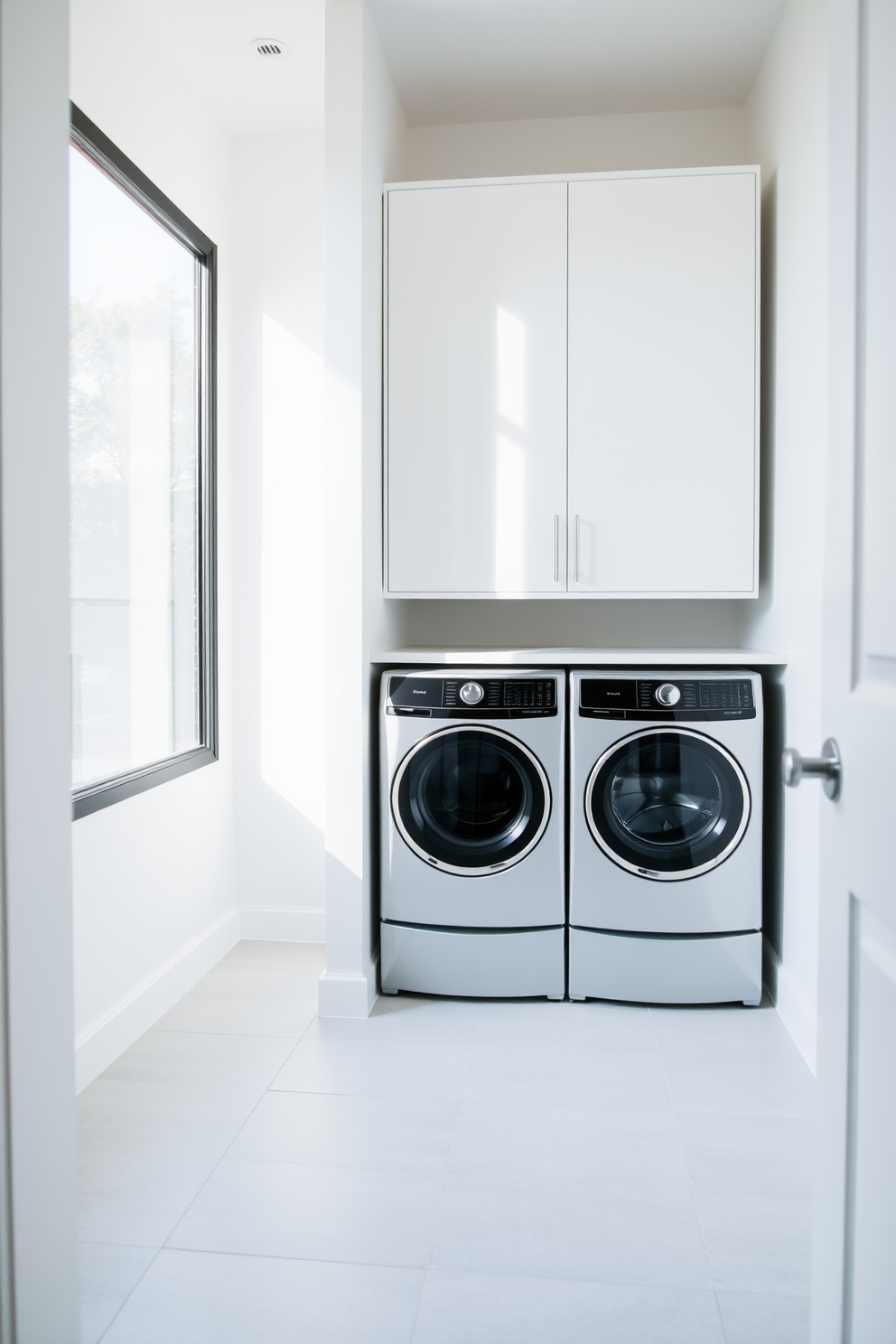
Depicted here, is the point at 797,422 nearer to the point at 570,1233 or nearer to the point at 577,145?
the point at 577,145

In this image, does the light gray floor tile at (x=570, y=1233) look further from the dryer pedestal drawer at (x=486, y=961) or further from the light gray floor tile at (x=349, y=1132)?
the dryer pedestal drawer at (x=486, y=961)

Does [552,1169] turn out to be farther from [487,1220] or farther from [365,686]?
[365,686]

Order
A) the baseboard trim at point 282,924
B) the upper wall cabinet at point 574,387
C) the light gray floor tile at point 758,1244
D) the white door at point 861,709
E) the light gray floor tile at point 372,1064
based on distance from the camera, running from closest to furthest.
Result: the white door at point 861,709, the light gray floor tile at point 758,1244, the light gray floor tile at point 372,1064, the upper wall cabinet at point 574,387, the baseboard trim at point 282,924

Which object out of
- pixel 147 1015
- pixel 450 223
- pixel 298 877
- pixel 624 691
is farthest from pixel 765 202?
pixel 147 1015

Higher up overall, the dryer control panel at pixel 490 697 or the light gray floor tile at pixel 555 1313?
the dryer control panel at pixel 490 697

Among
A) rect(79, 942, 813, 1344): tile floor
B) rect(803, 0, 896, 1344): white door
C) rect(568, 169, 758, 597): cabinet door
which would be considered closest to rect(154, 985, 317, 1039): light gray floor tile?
rect(79, 942, 813, 1344): tile floor

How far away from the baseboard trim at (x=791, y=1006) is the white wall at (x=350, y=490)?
115 centimetres

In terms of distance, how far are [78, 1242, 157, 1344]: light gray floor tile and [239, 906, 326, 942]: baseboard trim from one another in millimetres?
1561

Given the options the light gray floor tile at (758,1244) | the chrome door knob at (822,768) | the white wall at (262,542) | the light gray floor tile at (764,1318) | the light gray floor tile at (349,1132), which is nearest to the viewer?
the chrome door knob at (822,768)

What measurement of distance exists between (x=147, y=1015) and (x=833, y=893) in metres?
2.05

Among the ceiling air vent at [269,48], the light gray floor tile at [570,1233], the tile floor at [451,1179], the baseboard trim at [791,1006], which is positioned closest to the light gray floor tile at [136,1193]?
the tile floor at [451,1179]

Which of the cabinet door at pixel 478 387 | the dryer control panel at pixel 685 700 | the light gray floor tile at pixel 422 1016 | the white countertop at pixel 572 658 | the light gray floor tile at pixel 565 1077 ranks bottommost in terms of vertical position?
the light gray floor tile at pixel 422 1016

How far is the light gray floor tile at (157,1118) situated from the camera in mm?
1894

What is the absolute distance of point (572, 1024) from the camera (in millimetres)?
2465
